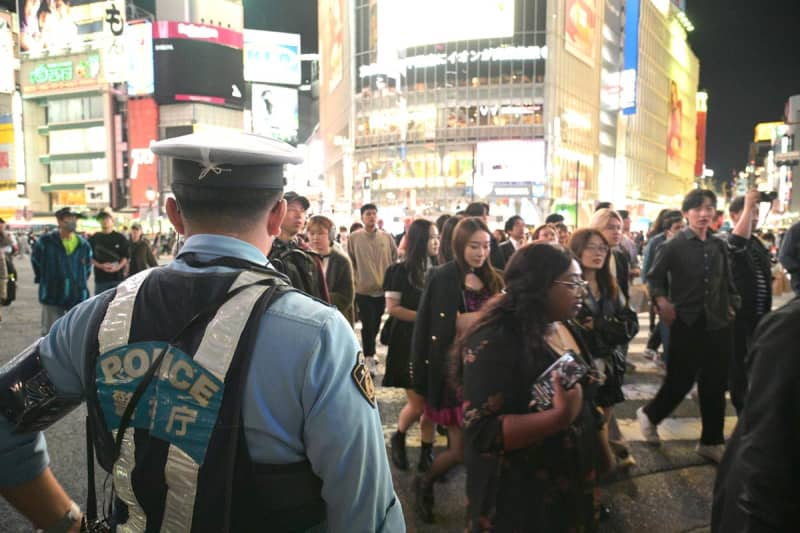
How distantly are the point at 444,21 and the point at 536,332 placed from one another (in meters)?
58.8

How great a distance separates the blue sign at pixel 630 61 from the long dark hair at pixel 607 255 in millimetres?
72575

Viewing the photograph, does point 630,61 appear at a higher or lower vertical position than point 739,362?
higher

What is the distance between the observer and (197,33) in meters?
78.9

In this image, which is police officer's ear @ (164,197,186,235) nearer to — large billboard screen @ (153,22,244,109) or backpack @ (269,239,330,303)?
backpack @ (269,239,330,303)

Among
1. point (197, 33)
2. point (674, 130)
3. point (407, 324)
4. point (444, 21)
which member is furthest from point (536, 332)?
point (674, 130)

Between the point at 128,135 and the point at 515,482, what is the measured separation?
83.9m

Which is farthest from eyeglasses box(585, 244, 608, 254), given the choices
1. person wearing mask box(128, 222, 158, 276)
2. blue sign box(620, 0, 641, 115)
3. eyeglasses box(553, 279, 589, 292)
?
blue sign box(620, 0, 641, 115)

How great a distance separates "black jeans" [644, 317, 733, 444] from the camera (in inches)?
175

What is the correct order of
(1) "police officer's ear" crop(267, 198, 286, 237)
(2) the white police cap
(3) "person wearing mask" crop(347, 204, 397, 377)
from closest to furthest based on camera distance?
(2) the white police cap < (1) "police officer's ear" crop(267, 198, 286, 237) < (3) "person wearing mask" crop(347, 204, 397, 377)

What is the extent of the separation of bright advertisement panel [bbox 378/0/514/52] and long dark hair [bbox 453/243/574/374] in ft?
188

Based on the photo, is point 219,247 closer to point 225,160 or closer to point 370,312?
point 225,160

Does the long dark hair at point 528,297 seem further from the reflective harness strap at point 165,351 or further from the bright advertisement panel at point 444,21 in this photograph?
the bright advertisement panel at point 444,21

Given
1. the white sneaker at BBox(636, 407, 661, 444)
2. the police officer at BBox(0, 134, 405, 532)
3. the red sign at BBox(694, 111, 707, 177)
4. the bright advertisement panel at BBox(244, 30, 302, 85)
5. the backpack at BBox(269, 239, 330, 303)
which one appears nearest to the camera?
the police officer at BBox(0, 134, 405, 532)

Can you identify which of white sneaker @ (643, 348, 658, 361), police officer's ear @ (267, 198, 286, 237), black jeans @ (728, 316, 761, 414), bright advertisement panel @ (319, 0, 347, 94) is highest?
bright advertisement panel @ (319, 0, 347, 94)
